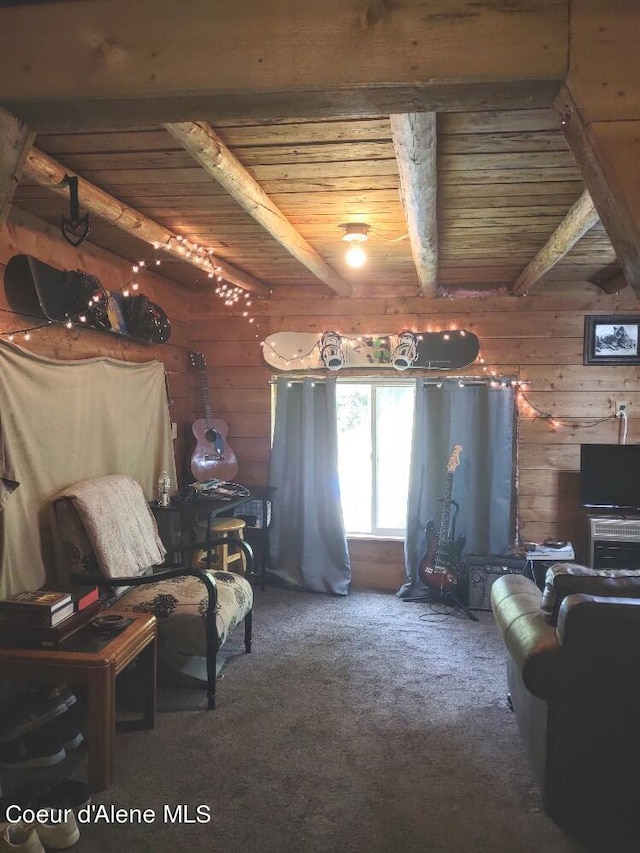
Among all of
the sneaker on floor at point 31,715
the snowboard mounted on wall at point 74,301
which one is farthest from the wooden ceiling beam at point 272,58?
the sneaker on floor at point 31,715

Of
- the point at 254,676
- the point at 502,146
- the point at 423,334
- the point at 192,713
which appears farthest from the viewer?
the point at 423,334

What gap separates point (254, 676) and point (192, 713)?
17.6 inches

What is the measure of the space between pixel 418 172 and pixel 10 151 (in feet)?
4.06

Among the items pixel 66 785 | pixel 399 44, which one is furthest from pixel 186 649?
pixel 399 44

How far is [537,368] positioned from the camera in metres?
4.57

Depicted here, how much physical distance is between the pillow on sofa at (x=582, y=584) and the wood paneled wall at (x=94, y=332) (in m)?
2.44

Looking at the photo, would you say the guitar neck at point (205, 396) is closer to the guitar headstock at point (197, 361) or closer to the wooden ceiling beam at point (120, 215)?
the guitar headstock at point (197, 361)

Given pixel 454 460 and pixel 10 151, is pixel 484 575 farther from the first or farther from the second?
pixel 10 151

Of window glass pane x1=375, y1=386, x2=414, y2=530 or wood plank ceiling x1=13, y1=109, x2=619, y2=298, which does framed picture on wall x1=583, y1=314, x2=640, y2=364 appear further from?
window glass pane x1=375, y1=386, x2=414, y2=530

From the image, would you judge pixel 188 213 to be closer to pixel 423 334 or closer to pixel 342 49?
pixel 342 49

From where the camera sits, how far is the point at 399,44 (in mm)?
1240

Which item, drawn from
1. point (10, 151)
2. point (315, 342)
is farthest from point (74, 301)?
point (315, 342)

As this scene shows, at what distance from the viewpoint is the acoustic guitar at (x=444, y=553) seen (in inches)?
171

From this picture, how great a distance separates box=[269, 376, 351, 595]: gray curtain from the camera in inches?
185
